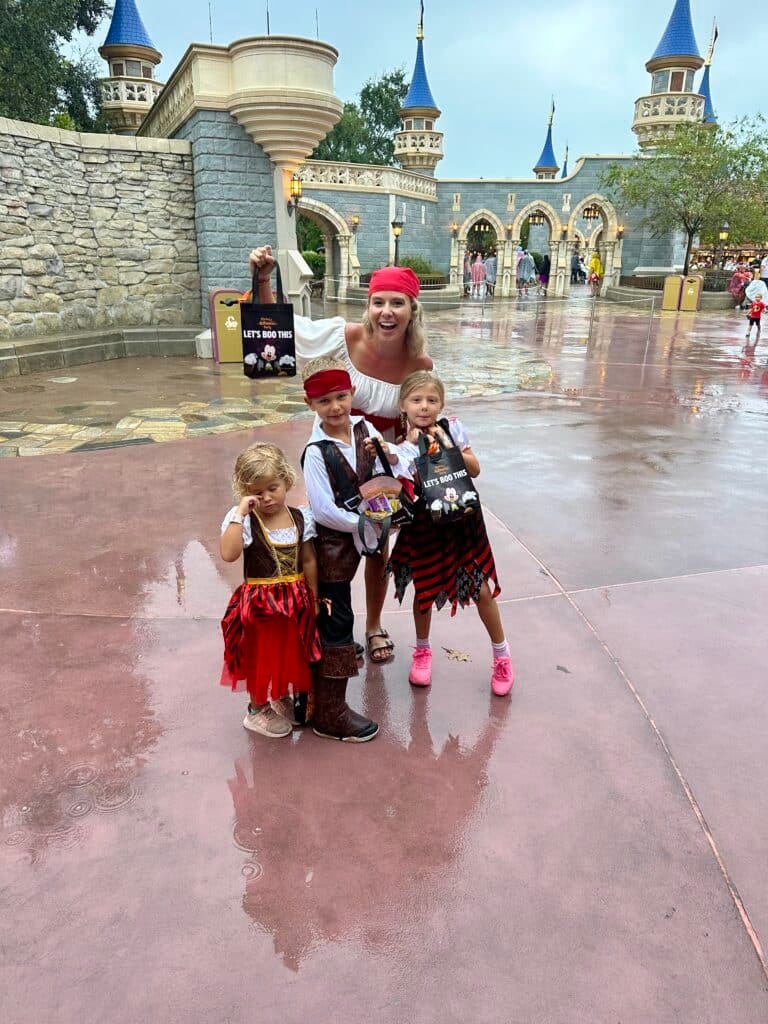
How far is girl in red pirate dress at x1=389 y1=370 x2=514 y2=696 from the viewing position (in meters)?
2.55

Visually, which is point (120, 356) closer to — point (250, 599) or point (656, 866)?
point (250, 599)

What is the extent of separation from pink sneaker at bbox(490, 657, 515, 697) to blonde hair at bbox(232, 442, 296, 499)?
1171mm

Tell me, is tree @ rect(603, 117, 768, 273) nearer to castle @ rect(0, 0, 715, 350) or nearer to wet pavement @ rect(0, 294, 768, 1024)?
castle @ rect(0, 0, 715, 350)

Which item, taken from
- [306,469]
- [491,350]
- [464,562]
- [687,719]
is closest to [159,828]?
[306,469]

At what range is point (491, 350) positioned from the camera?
13352mm

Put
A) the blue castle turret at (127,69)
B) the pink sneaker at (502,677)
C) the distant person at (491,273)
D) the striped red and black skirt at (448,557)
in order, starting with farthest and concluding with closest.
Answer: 1. the distant person at (491,273)
2. the blue castle turret at (127,69)
3. the pink sneaker at (502,677)
4. the striped red and black skirt at (448,557)

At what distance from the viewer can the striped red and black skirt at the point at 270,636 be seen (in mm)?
2396

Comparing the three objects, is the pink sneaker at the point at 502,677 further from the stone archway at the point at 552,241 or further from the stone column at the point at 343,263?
the stone archway at the point at 552,241

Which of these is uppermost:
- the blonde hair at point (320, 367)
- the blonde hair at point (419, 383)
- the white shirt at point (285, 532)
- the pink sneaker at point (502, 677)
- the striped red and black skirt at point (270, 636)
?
the blonde hair at point (320, 367)

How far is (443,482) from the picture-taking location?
250 cm

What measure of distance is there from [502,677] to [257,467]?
1.31 m

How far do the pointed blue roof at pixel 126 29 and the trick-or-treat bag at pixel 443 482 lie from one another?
29247mm

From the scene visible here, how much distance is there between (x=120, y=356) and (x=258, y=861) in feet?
34.9

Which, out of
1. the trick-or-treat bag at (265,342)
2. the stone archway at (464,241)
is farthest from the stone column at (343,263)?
the trick-or-treat bag at (265,342)
